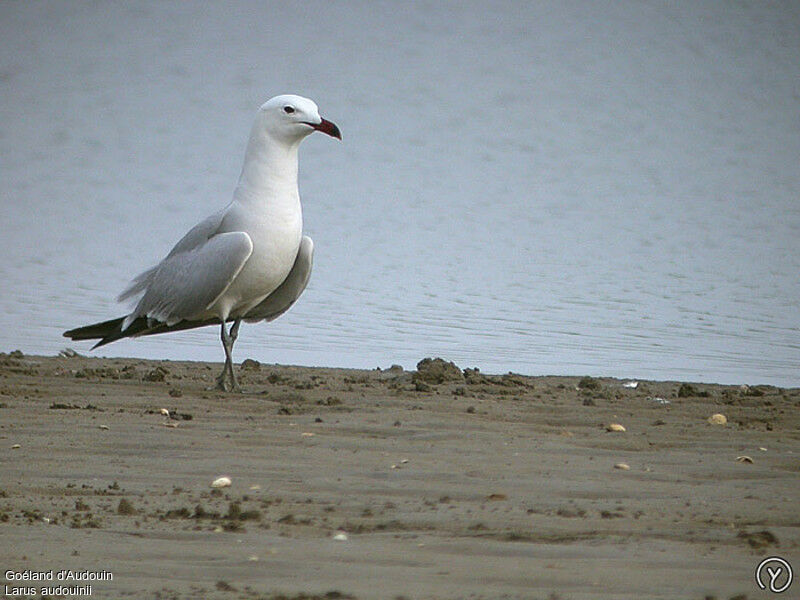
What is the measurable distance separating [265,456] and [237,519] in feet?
3.58

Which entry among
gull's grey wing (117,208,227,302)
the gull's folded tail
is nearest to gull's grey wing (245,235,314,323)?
the gull's folded tail

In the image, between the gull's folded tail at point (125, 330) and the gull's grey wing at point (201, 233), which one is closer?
the gull's grey wing at point (201, 233)

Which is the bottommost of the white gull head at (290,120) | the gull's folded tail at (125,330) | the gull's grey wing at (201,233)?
the gull's folded tail at (125,330)

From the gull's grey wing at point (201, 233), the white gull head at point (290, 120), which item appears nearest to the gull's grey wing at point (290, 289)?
the gull's grey wing at point (201, 233)

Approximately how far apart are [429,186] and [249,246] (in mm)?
14579
